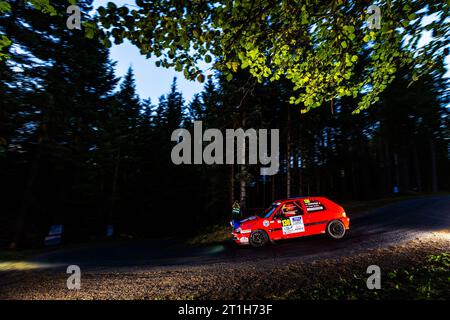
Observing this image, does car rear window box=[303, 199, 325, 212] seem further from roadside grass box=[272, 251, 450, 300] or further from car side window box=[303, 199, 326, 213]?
roadside grass box=[272, 251, 450, 300]

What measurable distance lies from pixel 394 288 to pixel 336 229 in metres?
5.03

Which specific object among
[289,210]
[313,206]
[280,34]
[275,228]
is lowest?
[275,228]

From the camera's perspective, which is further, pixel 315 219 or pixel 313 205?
pixel 313 205

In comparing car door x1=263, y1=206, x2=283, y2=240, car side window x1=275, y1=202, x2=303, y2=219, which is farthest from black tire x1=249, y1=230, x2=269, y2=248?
car side window x1=275, y1=202, x2=303, y2=219

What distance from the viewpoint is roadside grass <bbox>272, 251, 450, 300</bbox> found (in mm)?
4152

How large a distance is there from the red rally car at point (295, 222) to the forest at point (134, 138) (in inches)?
238

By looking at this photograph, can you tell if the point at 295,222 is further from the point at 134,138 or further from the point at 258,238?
the point at 134,138

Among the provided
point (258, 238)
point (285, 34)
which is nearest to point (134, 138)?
A: point (258, 238)

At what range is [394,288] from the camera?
14.5ft

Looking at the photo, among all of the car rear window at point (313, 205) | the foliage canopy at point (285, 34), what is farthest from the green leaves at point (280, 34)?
the car rear window at point (313, 205)

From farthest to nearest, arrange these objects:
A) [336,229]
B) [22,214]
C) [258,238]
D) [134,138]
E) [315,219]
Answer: [134,138] → [22,214] → [258,238] → [315,219] → [336,229]
